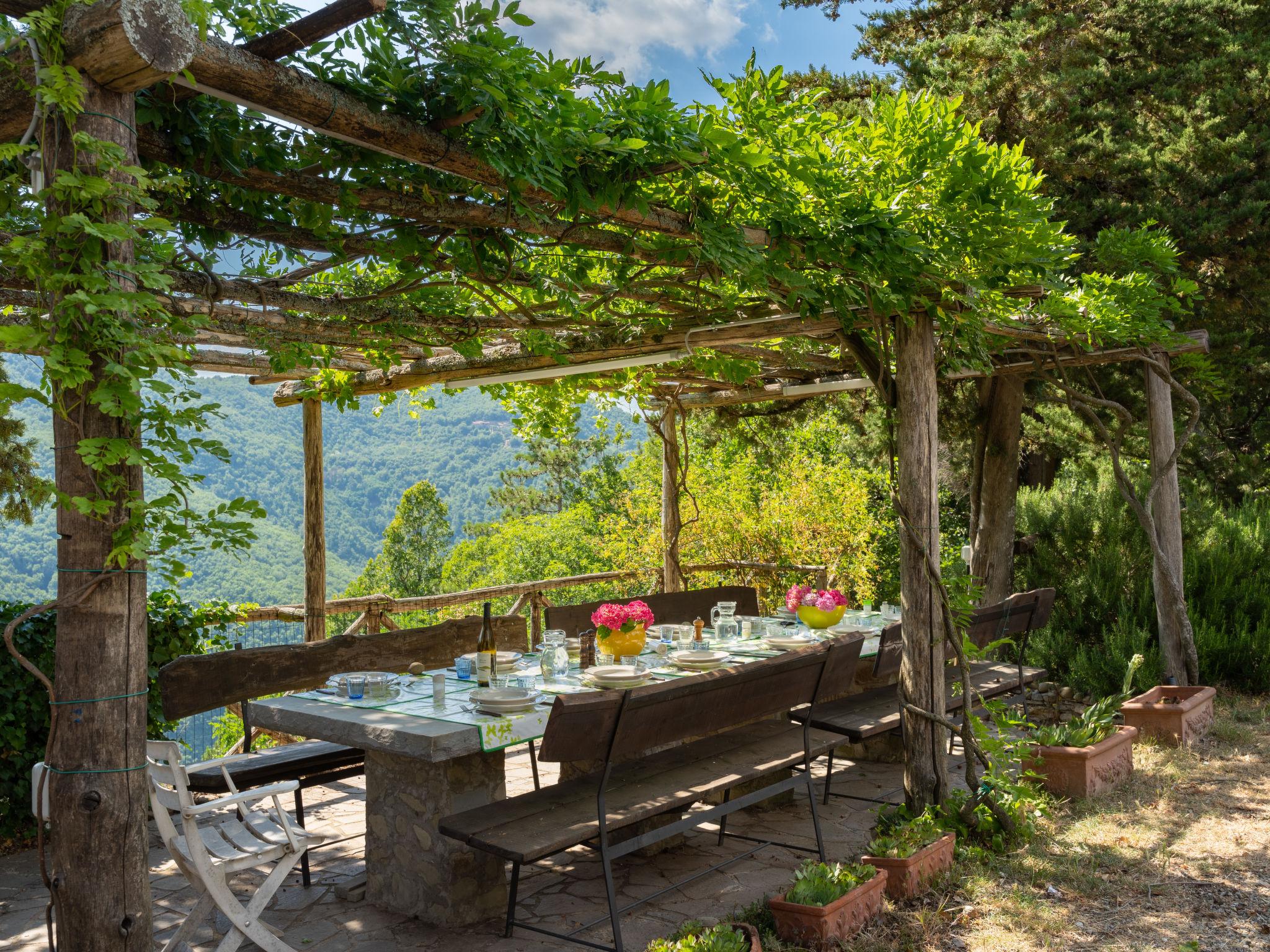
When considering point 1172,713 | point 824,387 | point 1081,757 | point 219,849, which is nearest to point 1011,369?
point 824,387

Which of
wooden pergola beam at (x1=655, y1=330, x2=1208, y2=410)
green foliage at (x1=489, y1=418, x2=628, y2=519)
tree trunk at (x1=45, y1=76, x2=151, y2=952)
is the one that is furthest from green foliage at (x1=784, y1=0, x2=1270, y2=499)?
green foliage at (x1=489, y1=418, x2=628, y2=519)

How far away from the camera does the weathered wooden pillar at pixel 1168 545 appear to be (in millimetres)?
6828

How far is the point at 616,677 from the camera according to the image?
13.9 ft

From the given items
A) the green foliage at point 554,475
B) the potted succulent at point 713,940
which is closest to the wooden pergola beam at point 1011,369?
the potted succulent at point 713,940

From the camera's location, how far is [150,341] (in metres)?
2.23

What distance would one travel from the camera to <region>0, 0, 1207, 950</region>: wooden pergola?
2264 mm

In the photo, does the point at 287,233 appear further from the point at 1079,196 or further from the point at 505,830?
the point at 1079,196

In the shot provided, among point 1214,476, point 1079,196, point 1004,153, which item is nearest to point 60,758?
point 1004,153

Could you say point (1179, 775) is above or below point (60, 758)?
below

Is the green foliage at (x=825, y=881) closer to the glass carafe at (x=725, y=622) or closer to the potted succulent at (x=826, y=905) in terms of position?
the potted succulent at (x=826, y=905)

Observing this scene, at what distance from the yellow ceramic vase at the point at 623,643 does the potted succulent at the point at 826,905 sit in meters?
1.37

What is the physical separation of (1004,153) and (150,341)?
11.5 feet

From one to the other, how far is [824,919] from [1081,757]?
2335 mm

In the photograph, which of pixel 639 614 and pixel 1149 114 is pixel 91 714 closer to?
A: pixel 639 614
